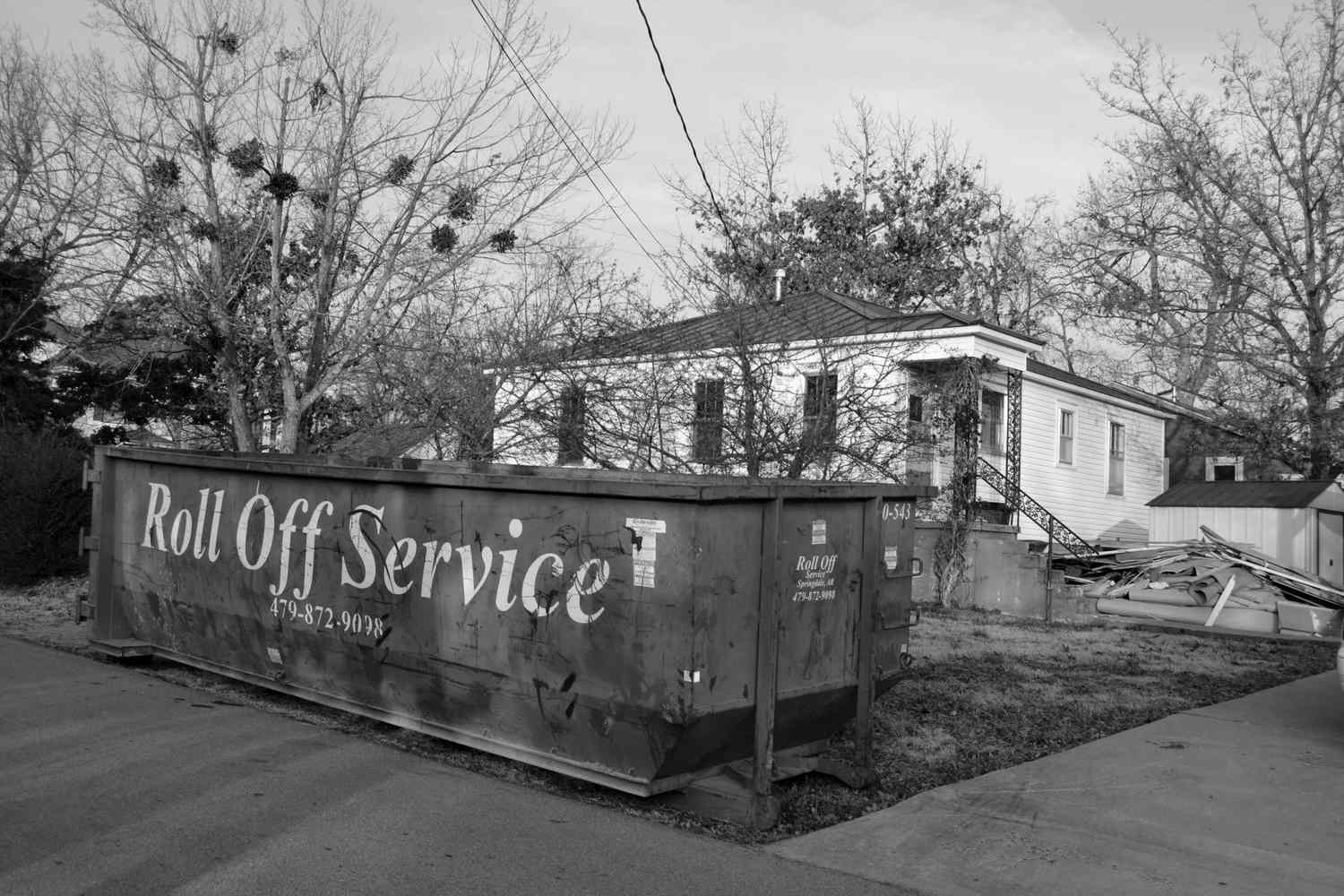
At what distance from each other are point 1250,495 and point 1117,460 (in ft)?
12.5

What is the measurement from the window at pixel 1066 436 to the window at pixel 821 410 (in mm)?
10526

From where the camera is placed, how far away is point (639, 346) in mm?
15695

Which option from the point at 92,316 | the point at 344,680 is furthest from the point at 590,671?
the point at 92,316

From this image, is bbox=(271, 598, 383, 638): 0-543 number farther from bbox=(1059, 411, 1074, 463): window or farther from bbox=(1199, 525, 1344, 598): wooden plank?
bbox=(1059, 411, 1074, 463): window

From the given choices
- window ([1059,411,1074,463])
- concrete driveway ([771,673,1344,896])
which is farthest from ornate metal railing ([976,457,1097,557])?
concrete driveway ([771,673,1344,896])

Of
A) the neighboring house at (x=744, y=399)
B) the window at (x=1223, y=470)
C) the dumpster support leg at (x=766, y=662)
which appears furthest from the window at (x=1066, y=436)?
the dumpster support leg at (x=766, y=662)

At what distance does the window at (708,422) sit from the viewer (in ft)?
50.0

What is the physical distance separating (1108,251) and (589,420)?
66.9ft

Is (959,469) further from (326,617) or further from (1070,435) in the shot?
(326,617)

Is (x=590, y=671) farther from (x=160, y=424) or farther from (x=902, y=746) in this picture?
(x=160, y=424)

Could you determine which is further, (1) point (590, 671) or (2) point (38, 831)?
(1) point (590, 671)

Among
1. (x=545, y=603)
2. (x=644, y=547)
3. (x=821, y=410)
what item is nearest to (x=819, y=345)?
(x=821, y=410)

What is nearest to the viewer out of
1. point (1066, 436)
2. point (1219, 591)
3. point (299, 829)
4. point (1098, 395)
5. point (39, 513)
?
point (299, 829)

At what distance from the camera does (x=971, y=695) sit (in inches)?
387
